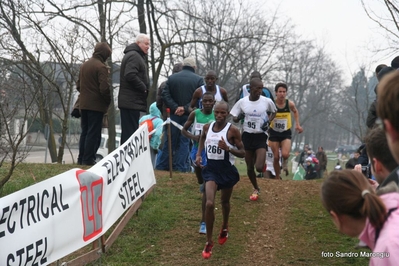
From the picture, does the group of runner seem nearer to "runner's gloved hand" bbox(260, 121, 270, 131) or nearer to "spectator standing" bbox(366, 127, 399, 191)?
"runner's gloved hand" bbox(260, 121, 270, 131)

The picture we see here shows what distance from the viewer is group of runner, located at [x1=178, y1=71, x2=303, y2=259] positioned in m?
7.68

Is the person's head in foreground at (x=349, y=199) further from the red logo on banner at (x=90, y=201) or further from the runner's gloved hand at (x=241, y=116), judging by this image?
the runner's gloved hand at (x=241, y=116)

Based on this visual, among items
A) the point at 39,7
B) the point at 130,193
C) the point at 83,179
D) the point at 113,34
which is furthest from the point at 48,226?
the point at 113,34

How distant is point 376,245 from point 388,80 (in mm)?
734

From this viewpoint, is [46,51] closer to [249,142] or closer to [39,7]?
[39,7]

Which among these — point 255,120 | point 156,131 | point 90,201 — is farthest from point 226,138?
point 156,131

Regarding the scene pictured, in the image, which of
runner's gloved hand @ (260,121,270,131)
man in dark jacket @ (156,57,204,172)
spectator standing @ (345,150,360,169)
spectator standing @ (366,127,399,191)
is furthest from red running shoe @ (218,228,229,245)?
spectator standing @ (366,127,399,191)

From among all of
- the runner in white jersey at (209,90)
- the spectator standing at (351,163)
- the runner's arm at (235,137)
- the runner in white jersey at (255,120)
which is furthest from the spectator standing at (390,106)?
the runner in white jersey at (209,90)

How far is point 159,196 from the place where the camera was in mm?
10016

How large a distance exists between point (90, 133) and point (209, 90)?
2.40 m

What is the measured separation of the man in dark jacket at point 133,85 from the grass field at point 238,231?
1189mm

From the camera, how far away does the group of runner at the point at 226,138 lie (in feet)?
25.2

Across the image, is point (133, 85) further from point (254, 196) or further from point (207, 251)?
point (207, 251)

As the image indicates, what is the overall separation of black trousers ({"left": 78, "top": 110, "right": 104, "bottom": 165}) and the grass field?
2.80ft
